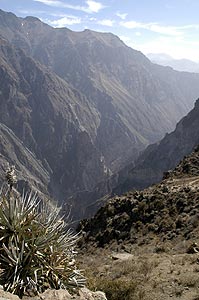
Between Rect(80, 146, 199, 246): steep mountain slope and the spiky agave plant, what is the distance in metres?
13.2

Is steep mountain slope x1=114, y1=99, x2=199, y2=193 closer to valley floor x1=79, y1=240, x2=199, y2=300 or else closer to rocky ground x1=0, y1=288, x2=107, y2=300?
valley floor x1=79, y1=240, x2=199, y2=300

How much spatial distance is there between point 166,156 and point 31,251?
581 ft

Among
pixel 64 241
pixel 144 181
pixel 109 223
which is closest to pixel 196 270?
pixel 64 241

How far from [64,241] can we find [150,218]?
61.3 ft

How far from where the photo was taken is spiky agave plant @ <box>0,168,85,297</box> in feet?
26.6

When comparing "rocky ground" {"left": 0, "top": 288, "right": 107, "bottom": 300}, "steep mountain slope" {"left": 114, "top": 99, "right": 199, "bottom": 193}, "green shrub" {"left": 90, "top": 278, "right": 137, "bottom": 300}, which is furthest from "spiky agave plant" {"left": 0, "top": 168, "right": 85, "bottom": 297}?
"steep mountain slope" {"left": 114, "top": 99, "right": 199, "bottom": 193}

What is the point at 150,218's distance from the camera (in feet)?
89.9

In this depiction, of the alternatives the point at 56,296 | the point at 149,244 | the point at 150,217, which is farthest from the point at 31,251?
the point at 150,217

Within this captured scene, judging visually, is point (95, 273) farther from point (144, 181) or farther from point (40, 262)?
point (144, 181)

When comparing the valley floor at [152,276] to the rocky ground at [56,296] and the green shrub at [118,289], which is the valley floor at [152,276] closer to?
the green shrub at [118,289]

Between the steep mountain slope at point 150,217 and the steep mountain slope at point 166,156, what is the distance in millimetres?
131069

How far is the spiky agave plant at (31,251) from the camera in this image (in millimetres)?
8117

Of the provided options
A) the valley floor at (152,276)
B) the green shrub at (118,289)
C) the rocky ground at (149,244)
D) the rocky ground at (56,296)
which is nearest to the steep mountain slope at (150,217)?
the rocky ground at (149,244)

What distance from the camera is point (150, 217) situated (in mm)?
27484
